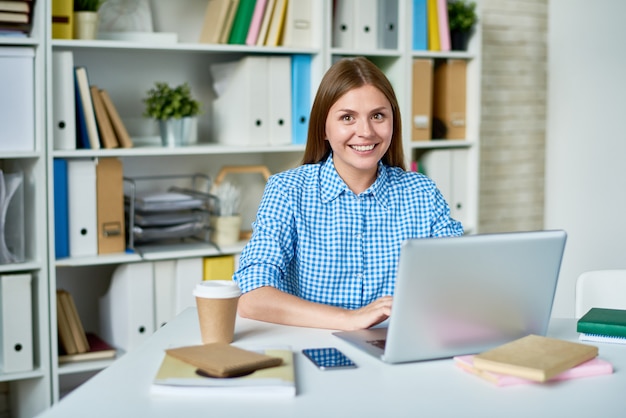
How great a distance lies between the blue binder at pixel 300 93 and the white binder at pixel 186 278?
633 millimetres

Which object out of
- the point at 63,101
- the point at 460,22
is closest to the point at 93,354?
the point at 63,101

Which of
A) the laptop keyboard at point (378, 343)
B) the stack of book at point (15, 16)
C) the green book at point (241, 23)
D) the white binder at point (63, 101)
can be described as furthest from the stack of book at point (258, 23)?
the laptop keyboard at point (378, 343)

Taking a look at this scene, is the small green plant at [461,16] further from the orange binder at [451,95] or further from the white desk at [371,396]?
the white desk at [371,396]

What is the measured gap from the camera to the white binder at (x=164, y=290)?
3075 millimetres

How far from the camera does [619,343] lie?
1640 millimetres

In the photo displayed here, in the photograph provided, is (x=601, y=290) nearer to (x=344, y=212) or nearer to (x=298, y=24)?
(x=344, y=212)

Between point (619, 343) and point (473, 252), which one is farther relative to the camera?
point (619, 343)

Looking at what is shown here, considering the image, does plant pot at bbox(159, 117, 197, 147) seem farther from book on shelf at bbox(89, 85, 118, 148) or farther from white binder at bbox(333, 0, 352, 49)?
white binder at bbox(333, 0, 352, 49)

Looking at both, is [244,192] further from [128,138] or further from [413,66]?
[413,66]

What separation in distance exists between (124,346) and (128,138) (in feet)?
2.54

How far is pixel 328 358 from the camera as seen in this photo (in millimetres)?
1499

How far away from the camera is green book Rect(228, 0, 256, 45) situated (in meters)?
3.12

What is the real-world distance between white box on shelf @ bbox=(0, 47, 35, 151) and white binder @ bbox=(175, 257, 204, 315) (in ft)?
2.33

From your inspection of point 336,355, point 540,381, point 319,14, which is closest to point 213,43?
point 319,14
